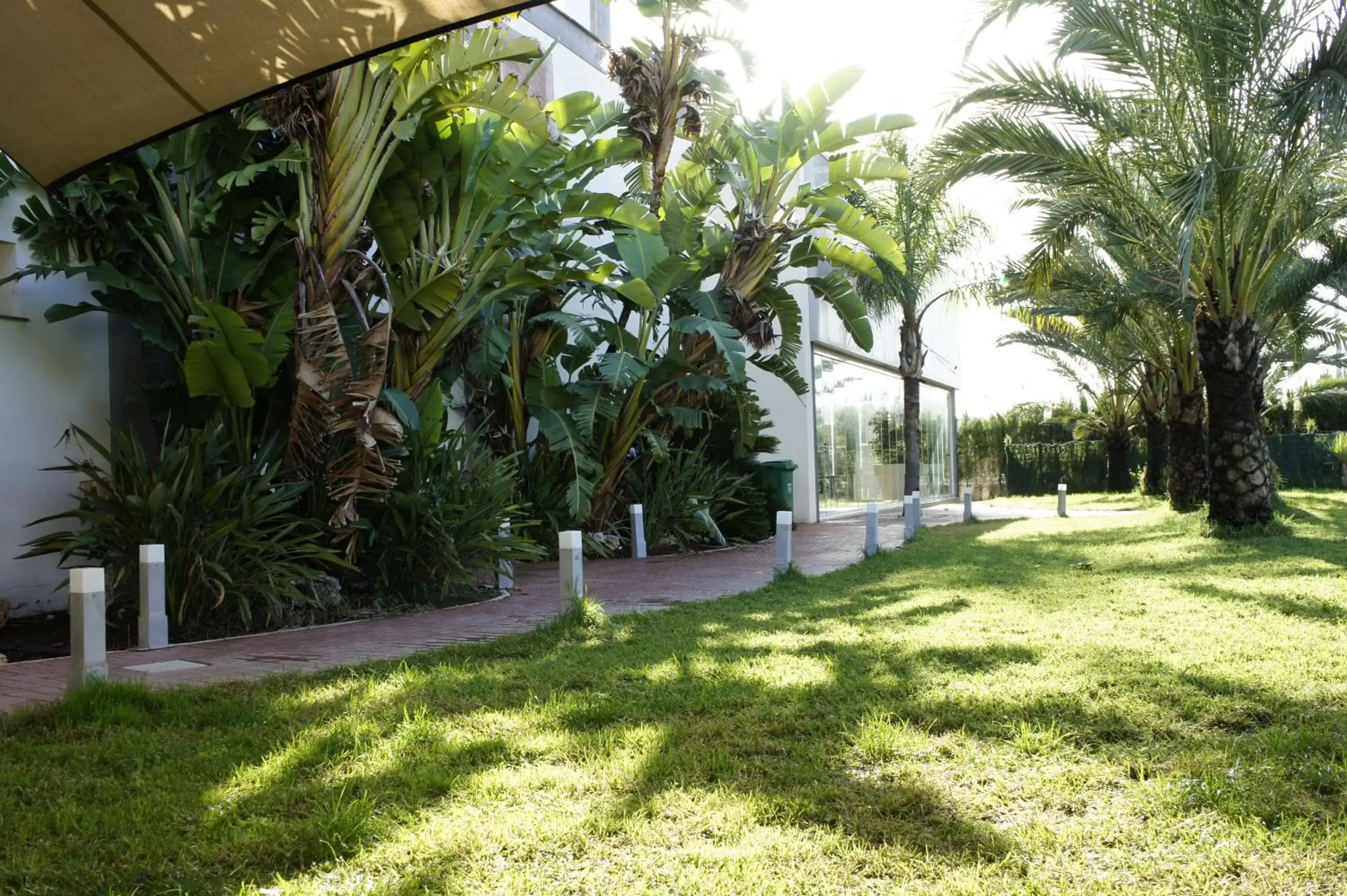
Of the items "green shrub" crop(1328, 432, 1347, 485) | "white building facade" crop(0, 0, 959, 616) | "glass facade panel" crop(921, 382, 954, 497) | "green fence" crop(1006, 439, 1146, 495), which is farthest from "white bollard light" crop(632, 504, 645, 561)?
"green shrub" crop(1328, 432, 1347, 485)

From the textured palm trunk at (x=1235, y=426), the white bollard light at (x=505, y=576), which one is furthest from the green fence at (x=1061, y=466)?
the white bollard light at (x=505, y=576)

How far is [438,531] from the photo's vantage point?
31.3 feet

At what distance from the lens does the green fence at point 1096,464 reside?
1297 inches

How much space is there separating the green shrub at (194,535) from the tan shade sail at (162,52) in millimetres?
4286

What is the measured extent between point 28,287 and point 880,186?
750 inches

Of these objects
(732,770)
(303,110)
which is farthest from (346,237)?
(732,770)

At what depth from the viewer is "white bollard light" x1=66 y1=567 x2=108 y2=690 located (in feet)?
18.5

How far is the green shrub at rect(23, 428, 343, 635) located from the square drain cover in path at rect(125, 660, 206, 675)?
108 cm

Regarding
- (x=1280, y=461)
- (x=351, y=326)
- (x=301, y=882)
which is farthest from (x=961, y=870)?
(x=1280, y=461)

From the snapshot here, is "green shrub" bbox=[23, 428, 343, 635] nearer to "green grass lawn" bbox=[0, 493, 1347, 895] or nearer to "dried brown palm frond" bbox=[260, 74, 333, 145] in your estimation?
"green grass lawn" bbox=[0, 493, 1347, 895]

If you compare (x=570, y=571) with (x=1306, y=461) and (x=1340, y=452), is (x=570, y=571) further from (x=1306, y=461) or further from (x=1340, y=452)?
(x=1306, y=461)

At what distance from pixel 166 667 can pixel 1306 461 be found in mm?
35129

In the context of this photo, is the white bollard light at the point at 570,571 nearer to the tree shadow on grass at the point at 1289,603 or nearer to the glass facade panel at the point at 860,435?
the tree shadow on grass at the point at 1289,603

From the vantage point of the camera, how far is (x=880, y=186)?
24.5 m
